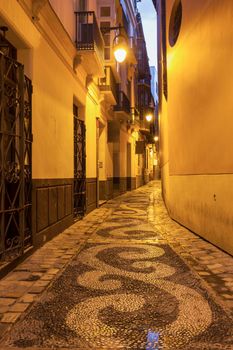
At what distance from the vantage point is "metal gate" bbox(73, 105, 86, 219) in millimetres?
11852

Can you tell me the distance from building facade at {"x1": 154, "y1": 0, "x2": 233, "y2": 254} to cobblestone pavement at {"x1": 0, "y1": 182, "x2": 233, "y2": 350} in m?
0.76

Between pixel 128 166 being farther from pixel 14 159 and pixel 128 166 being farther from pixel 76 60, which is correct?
pixel 14 159

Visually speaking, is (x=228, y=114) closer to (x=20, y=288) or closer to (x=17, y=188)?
(x=17, y=188)

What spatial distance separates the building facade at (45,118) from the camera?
620 centimetres

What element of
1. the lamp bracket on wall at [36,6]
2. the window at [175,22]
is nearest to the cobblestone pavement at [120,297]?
the lamp bracket on wall at [36,6]

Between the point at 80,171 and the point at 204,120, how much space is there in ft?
17.1

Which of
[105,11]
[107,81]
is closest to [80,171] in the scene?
[107,81]

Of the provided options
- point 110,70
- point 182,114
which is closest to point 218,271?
point 182,114

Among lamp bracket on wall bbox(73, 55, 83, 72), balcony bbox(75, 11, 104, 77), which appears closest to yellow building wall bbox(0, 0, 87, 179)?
lamp bracket on wall bbox(73, 55, 83, 72)

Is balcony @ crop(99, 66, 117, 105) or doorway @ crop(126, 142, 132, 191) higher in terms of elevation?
balcony @ crop(99, 66, 117, 105)

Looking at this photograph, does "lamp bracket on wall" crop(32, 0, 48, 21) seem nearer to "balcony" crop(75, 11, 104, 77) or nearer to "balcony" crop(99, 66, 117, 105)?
"balcony" crop(75, 11, 104, 77)

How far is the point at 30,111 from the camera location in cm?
704

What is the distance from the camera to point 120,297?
14.9 feet

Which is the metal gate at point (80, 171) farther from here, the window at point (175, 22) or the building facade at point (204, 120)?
the window at point (175, 22)
